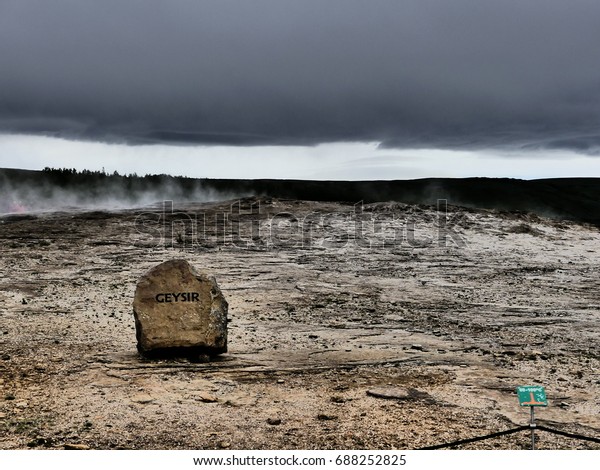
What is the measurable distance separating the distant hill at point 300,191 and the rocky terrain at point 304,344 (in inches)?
533

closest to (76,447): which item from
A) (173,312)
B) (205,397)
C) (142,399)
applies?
(142,399)

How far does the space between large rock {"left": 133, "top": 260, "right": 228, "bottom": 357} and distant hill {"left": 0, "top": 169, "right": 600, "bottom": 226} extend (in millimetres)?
22388

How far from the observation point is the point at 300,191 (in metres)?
55.6

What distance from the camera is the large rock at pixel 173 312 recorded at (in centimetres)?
901

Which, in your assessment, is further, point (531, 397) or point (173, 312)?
point (173, 312)

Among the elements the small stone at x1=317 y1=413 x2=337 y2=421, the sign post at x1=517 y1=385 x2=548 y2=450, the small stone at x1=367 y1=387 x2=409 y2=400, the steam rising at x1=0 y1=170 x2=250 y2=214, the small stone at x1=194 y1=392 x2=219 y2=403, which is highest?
the steam rising at x1=0 y1=170 x2=250 y2=214

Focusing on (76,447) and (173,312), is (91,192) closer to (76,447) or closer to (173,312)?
(173,312)

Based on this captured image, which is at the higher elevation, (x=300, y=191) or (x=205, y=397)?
(x=300, y=191)

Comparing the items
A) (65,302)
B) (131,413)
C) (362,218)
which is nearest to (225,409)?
(131,413)

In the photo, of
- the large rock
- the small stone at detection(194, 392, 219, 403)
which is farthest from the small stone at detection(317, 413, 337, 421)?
the large rock

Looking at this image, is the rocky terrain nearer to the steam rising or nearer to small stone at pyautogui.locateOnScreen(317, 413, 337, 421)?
small stone at pyautogui.locateOnScreen(317, 413, 337, 421)

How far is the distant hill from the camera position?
120 feet

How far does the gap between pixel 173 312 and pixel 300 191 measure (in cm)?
4676

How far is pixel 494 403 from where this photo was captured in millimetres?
7789
